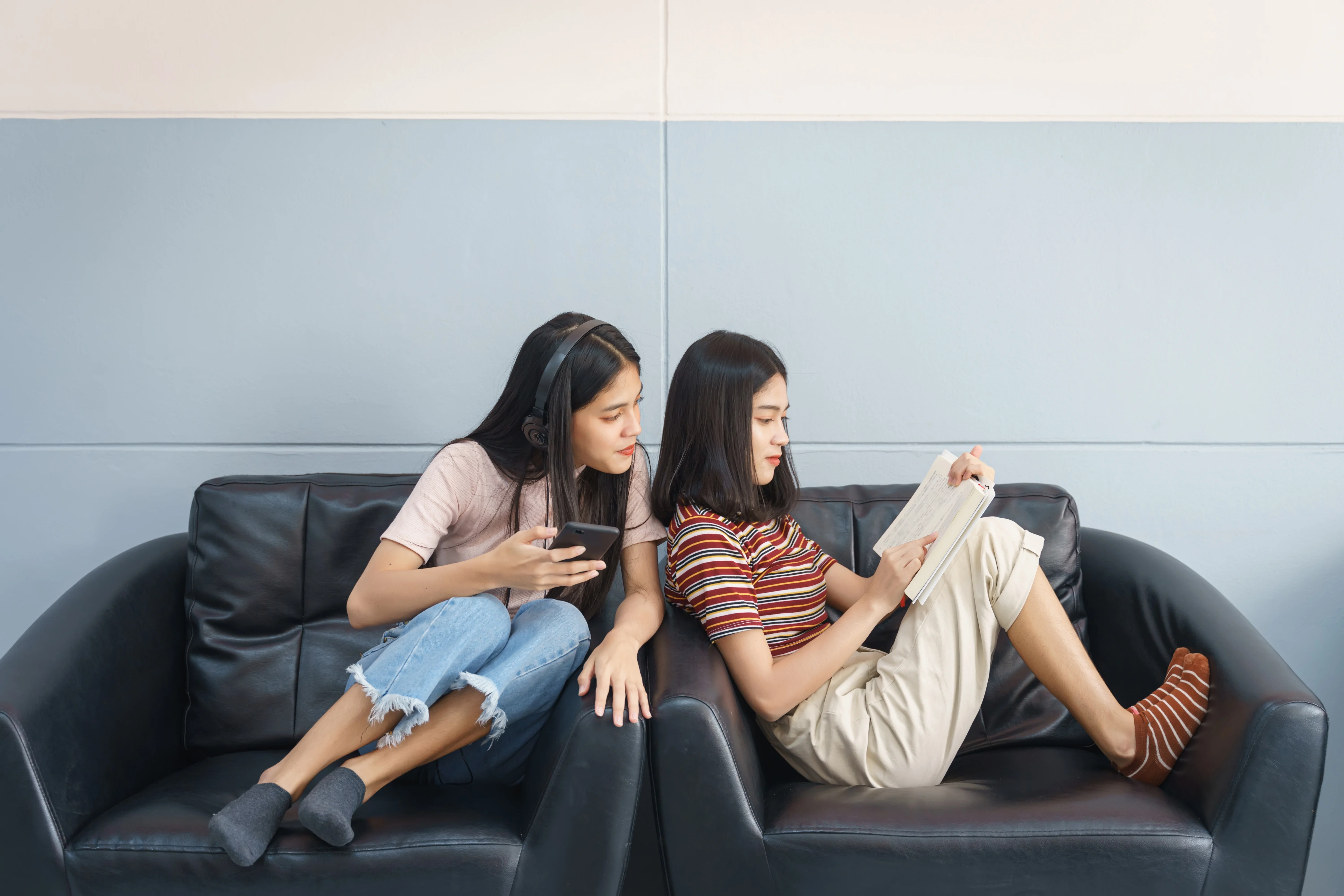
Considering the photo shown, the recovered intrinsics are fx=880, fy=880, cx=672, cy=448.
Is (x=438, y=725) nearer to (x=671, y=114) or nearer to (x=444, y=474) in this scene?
(x=444, y=474)

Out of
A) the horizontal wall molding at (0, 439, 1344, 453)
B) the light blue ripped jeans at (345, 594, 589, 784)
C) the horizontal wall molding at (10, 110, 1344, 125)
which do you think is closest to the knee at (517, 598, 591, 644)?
the light blue ripped jeans at (345, 594, 589, 784)

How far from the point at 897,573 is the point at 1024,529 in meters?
0.42

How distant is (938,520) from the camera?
160 centimetres

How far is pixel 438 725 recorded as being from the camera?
58.1 inches

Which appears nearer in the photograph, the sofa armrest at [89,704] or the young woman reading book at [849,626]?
the sofa armrest at [89,704]

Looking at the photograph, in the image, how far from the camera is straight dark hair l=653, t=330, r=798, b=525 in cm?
168

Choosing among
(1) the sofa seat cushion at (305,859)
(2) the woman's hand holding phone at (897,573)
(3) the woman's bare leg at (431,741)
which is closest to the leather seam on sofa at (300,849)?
(1) the sofa seat cushion at (305,859)

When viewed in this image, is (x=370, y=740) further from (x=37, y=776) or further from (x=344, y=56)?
(x=344, y=56)

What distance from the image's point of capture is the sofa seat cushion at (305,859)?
1.33 meters

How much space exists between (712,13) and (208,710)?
192cm

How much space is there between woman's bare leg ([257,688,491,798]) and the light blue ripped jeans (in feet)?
0.07

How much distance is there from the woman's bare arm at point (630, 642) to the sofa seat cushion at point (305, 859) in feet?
0.86

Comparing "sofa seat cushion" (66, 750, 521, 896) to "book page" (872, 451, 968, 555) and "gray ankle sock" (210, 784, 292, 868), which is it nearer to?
"gray ankle sock" (210, 784, 292, 868)

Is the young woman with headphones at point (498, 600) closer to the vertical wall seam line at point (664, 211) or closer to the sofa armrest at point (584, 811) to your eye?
the sofa armrest at point (584, 811)
